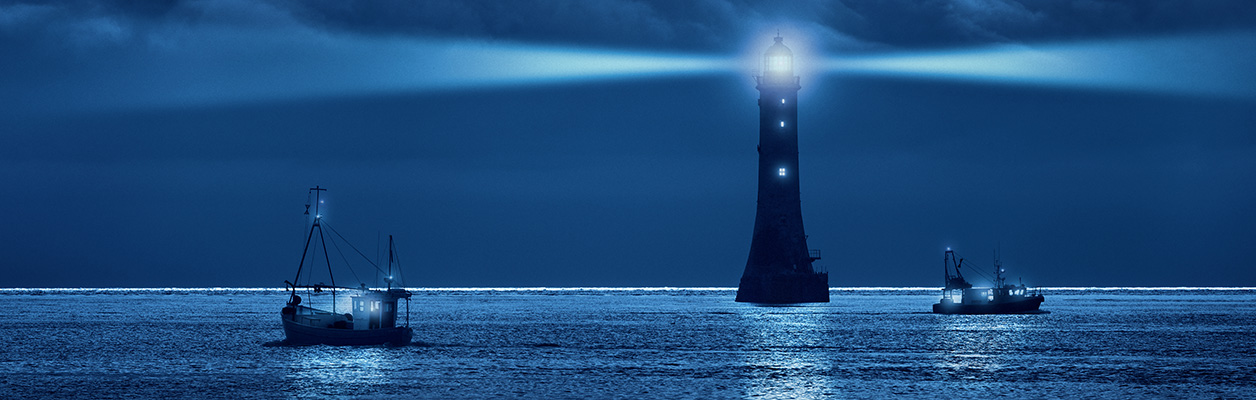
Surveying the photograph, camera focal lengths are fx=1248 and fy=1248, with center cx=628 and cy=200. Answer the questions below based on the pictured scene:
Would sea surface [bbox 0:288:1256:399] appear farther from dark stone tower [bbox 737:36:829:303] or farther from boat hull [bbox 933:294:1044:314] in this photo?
boat hull [bbox 933:294:1044:314]

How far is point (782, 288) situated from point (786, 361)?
3934cm

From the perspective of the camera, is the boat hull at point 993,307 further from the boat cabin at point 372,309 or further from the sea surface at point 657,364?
the boat cabin at point 372,309

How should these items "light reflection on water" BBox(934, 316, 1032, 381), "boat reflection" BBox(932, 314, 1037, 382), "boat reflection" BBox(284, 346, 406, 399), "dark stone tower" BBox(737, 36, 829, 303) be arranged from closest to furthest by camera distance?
"boat reflection" BBox(284, 346, 406, 399) → "boat reflection" BBox(932, 314, 1037, 382) → "light reflection on water" BBox(934, 316, 1032, 381) → "dark stone tower" BBox(737, 36, 829, 303)

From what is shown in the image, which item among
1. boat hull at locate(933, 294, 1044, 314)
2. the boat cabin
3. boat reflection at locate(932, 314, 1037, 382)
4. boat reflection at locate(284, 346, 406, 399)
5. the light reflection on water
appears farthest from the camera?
boat hull at locate(933, 294, 1044, 314)

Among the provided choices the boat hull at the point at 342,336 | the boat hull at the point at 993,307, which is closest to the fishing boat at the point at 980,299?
the boat hull at the point at 993,307

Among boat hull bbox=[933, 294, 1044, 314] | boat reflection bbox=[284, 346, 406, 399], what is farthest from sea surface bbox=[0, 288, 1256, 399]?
boat hull bbox=[933, 294, 1044, 314]

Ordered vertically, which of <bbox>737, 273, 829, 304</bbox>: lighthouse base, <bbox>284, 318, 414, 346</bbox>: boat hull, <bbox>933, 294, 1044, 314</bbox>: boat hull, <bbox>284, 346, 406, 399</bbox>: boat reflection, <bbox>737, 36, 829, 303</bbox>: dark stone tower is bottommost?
<bbox>284, 346, 406, 399</bbox>: boat reflection

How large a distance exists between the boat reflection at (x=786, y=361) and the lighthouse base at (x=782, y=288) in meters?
1.94

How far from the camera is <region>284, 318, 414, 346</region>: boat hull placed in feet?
214

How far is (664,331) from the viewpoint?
90062 millimetres

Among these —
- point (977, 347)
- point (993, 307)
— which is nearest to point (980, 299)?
point (993, 307)

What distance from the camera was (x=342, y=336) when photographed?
214 ft

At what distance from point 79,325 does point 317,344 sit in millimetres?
51247

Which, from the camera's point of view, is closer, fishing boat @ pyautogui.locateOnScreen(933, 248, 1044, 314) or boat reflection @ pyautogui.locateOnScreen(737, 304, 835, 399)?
boat reflection @ pyautogui.locateOnScreen(737, 304, 835, 399)
